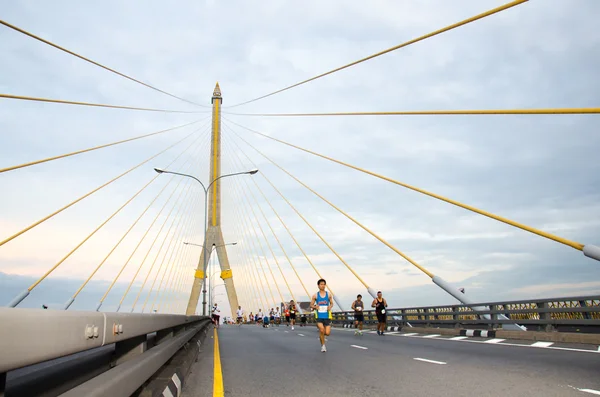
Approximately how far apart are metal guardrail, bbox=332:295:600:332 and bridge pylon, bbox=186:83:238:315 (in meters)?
19.6

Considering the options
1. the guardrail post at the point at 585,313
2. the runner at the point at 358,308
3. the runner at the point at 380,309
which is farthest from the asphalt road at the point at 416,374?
the runner at the point at 358,308

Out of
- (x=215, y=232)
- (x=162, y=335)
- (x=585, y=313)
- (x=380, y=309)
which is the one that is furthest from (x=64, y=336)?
(x=215, y=232)

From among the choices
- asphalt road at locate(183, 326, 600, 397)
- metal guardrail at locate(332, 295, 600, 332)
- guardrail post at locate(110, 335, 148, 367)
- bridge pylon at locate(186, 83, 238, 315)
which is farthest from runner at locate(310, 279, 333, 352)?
bridge pylon at locate(186, 83, 238, 315)

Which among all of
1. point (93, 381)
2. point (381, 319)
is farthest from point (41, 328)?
point (381, 319)

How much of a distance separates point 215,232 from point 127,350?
3919cm

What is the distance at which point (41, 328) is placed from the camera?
2176mm

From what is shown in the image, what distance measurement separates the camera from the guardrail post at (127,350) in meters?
4.68

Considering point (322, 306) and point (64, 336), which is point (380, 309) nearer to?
point (322, 306)

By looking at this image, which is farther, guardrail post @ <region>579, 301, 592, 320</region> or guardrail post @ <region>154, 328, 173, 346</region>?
guardrail post @ <region>579, 301, 592, 320</region>

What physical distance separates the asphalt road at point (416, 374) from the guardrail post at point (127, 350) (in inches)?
88.4

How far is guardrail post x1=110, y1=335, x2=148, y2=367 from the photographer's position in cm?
468

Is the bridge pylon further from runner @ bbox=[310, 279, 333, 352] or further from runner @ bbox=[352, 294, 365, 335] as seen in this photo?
runner @ bbox=[310, 279, 333, 352]

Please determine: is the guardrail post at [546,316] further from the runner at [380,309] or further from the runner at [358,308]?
the runner at [358,308]

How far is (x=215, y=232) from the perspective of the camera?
43750mm
